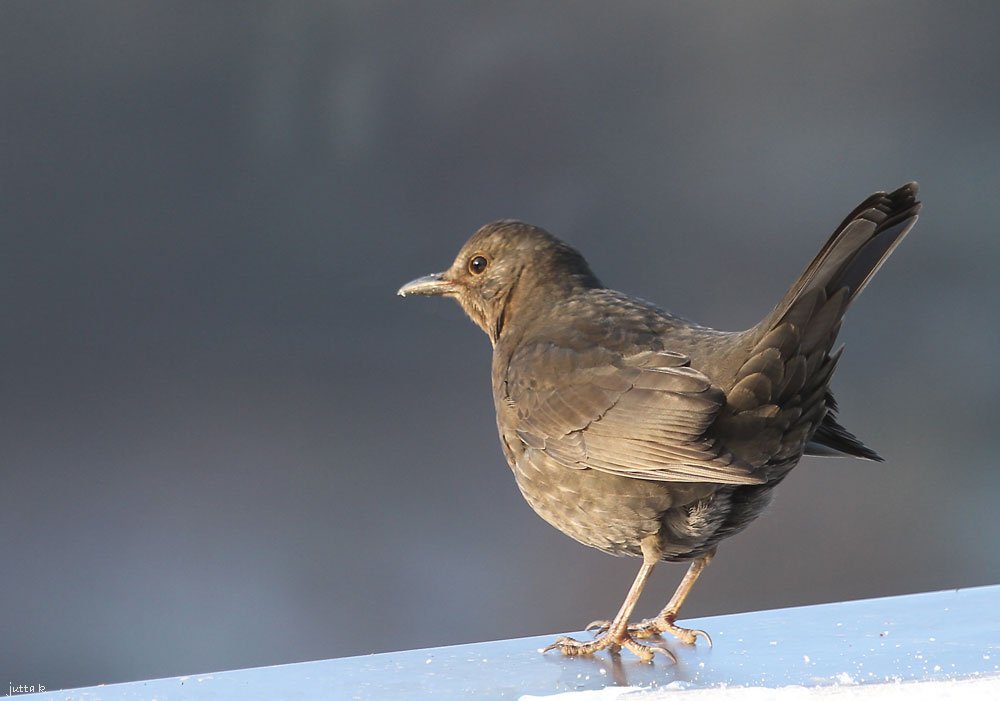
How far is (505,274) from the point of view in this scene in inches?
118

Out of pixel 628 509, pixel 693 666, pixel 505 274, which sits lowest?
pixel 693 666

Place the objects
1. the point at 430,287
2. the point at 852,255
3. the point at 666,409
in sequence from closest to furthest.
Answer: the point at 852,255, the point at 666,409, the point at 430,287

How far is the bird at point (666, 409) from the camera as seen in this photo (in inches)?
86.7

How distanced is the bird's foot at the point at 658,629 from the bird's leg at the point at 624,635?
6cm

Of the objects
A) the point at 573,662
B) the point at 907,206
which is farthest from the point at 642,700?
the point at 907,206

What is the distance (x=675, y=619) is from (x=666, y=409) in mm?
591

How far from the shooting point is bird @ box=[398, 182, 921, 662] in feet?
7.22

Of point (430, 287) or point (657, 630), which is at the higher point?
point (430, 287)

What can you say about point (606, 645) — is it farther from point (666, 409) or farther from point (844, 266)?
point (844, 266)

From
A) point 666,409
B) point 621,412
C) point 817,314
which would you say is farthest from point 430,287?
point 817,314

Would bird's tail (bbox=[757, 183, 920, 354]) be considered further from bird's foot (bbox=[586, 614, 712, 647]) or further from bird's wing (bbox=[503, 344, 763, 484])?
bird's foot (bbox=[586, 614, 712, 647])

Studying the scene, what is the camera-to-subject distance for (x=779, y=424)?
227 cm

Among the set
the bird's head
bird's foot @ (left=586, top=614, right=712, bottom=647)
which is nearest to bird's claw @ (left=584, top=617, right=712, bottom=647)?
bird's foot @ (left=586, top=614, right=712, bottom=647)

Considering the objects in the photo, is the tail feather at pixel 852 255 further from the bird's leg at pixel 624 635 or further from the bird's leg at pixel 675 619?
the bird's leg at pixel 675 619
